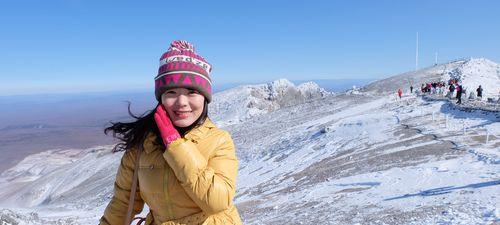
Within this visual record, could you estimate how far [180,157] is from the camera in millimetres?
2664

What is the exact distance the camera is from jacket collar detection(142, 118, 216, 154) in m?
2.96

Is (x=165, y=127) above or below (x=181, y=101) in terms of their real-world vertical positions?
below

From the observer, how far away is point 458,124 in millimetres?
23125

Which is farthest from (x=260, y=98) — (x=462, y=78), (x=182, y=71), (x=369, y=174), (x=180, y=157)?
(x=180, y=157)

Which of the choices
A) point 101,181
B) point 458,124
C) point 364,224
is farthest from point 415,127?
point 101,181

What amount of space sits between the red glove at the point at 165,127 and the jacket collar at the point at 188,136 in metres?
0.17

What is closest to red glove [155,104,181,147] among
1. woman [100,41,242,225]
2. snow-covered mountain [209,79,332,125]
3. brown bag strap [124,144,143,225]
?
woman [100,41,242,225]

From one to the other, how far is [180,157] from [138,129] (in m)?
0.74

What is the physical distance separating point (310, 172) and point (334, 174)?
236cm

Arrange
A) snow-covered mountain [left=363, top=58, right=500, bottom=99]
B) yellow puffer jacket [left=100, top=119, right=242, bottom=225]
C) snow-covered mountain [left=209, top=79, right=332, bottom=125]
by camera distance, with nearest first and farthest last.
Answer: yellow puffer jacket [left=100, top=119, right=242, bottom=225], snow-covered mountain [left=363, top=58, right=500, bottom=99], snow-covered mountain [left=209, top=79, right=332, bottom=125]

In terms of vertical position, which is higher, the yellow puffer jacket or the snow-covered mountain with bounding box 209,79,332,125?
the yellow puffer jacket

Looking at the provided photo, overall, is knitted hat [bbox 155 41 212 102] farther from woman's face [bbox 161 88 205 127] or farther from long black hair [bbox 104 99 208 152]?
long black hair [bbox 104 99 208 152]

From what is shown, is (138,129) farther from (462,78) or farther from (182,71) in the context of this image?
(462,78)

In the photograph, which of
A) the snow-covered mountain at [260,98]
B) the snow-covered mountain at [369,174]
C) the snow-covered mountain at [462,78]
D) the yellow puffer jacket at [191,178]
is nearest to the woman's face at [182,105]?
the yellow puffer jacket at [191,178]
